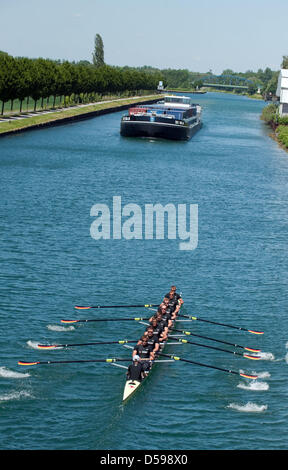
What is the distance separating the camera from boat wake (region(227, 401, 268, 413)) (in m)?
31.0

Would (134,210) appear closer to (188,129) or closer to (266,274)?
(266,274)

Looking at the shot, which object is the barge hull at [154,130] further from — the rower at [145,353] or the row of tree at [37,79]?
the rower at [145,353]

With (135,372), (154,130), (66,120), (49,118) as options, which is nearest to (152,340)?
(135,372)

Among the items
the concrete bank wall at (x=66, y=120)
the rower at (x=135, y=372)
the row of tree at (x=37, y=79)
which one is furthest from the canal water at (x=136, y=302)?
the row of tree at (x=37, y=79)

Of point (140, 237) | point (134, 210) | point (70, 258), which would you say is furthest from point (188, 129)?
point (70, 258)

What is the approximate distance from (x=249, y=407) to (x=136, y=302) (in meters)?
13.3

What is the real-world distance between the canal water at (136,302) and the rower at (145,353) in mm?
754

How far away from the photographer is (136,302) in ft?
141

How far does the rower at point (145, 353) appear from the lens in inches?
1299

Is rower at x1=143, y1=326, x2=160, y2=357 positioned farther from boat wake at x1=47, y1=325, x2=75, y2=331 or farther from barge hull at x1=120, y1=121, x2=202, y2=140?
barge hull at x1=120, y1=121, x2=202, y2=140

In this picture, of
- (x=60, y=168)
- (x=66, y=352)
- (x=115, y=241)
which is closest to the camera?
(x=66, y=352)

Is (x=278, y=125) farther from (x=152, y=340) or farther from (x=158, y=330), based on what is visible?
(x=152, y=340)

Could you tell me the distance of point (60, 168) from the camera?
89.8 metres
